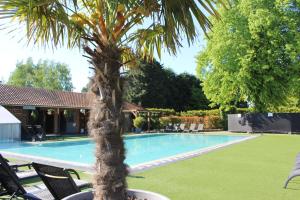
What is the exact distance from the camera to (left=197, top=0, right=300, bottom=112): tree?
31266 mm

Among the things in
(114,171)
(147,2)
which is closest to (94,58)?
(147,2)

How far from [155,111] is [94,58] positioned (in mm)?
34144

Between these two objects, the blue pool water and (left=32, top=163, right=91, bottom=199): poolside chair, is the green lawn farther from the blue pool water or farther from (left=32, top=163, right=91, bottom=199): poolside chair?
the blue pool water

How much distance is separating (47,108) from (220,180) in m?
24.0

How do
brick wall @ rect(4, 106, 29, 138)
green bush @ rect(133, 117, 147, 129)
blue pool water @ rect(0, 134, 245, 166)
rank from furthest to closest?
green bush @ rect(133, 117, 147, 129) < brick wall @ rect(4, 106, 29, 138) < blue pool water @ rect(0, 134, 245, 166)

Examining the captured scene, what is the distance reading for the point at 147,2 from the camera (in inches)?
170

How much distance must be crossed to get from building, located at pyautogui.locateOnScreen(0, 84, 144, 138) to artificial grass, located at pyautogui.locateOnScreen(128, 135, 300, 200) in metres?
15.6

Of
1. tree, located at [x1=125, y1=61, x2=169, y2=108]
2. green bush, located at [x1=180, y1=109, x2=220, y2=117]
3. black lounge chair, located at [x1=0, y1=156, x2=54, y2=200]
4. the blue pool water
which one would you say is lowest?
the blue pool water

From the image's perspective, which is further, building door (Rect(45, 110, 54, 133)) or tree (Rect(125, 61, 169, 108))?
tree (Rect(125, 61, 169, 108))

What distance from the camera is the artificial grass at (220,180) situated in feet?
24.2

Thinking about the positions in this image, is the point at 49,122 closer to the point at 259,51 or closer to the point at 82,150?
the point at 82,150

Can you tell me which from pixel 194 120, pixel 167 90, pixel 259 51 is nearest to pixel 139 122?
pixel 194 120

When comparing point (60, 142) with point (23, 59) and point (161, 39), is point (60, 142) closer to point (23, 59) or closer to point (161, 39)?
point (161, 39)

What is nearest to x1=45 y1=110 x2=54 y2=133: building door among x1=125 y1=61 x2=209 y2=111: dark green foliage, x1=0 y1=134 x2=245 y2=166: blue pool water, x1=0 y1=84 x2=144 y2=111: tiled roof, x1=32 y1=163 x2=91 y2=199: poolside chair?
x1=0 y1=84 x2=144 y2=111: tiled roof
